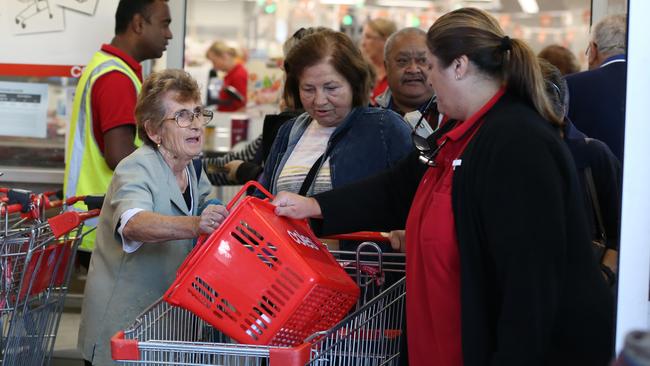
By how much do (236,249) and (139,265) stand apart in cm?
82

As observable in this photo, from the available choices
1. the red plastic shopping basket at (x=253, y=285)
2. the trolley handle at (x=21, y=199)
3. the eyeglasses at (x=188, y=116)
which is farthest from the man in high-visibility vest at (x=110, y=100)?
the red plastic shopping basket at (x=253, y=285)

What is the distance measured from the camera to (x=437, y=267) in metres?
2.59

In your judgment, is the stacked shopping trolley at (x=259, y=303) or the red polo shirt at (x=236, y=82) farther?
the red polo shirt at (x=236, y=82)

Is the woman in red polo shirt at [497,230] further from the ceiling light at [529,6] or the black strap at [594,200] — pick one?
the ceiling light at [529,6]

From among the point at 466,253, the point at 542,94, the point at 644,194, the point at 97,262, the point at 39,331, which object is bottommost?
the point at 39,331

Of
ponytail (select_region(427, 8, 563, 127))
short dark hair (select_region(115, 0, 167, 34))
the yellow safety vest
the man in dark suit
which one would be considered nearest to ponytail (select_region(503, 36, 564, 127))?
ponytail (select_region(427, 8, 563, 127))

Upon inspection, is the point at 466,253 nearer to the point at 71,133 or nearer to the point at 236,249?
the point at 236,249

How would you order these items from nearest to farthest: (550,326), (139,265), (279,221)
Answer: (550,326)
(279,221)
(139,265)

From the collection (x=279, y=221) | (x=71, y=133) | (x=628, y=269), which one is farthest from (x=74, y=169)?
(x=628, y=269)

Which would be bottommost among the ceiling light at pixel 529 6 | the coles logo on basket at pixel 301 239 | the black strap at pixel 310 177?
the coles logo on basket at pixel 301 239

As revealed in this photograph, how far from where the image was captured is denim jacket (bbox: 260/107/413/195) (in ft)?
11.5

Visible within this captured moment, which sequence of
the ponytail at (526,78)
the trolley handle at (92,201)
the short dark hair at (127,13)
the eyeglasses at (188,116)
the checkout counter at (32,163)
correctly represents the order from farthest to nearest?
the checkout counter at (32,163) < the short dark hair at (127,13) < the trolley handle at (92,201) < the eyeglasses at (188,116) < the ponytail at (526,78)

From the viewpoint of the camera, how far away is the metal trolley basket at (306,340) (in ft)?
8.54

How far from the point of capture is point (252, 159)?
532 centimetres
